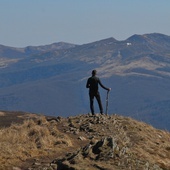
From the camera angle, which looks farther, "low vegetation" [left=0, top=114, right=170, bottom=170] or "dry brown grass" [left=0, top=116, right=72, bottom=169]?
"dry brown grass" [left=0, top=116, right=72, bottom=169]

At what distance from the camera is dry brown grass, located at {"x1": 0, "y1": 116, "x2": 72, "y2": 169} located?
14.0 m

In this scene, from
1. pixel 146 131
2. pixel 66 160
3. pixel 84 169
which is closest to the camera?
pixel 84 169

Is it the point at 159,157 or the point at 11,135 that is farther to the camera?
the point at 11,135

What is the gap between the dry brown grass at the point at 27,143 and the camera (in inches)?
551

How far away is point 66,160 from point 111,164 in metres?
1.20

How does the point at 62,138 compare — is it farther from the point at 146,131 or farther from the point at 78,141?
the point at 146,131

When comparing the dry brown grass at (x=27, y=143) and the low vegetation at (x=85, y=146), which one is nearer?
the low vegetation at (x=85, y=146)

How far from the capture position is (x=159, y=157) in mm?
14289

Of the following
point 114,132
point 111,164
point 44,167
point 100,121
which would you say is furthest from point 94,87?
point 111,164

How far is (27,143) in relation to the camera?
631 inches

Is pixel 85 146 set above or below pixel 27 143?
above

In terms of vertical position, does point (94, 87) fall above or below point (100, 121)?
above

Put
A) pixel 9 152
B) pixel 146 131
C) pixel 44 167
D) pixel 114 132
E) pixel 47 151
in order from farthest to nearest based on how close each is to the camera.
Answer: pixel 146 131 → pixel 114 132 → pixel 47 151 → pixel 9 152 → pixel 44 167

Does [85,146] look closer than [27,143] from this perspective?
Yes
